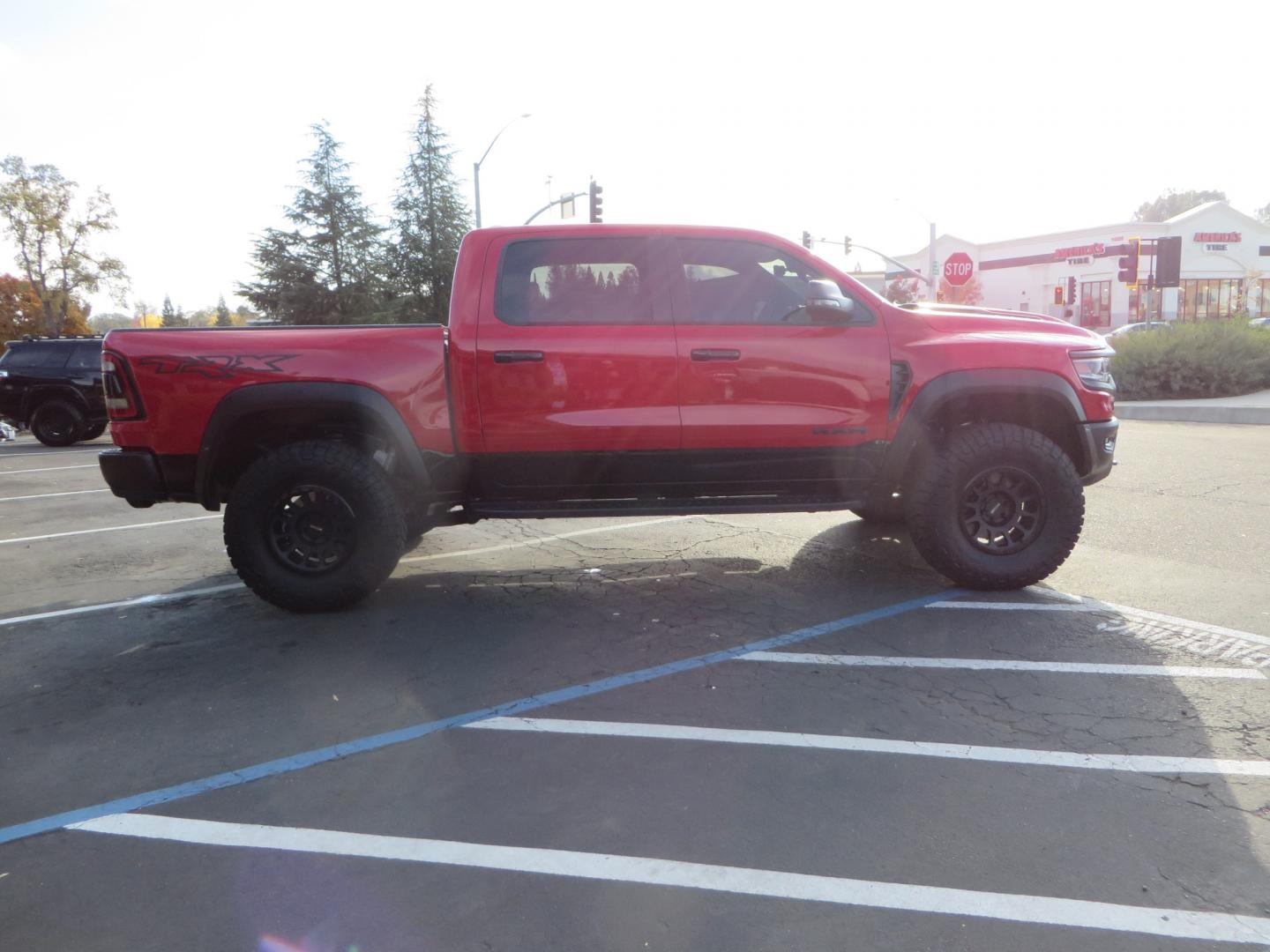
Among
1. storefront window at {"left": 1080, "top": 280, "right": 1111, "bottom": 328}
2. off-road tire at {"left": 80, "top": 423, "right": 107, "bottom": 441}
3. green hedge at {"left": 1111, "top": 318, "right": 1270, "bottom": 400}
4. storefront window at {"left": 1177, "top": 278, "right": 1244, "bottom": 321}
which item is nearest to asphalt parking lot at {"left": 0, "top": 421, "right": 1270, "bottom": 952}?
off-road tire at {"left": 80, "top": 423, "right": 107, "bottom": 441}

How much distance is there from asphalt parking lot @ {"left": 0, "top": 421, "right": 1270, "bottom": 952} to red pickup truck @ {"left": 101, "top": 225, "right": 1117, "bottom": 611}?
0.53m

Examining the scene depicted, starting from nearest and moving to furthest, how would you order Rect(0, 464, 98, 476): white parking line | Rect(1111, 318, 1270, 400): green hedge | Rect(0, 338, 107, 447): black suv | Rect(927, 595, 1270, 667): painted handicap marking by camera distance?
Rect(927, 595, 1270, 667): painted handicap marking, Rect(0, 464, 98, 476): white parking line, Rect(0, 338, 107, 447): black suv, Rect(1111, 318, 1270, 400): green hedge

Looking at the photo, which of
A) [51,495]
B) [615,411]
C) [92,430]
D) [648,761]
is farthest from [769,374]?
[92,430]

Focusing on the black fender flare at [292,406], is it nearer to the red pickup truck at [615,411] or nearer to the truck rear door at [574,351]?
the red pickup truck at [615,411]

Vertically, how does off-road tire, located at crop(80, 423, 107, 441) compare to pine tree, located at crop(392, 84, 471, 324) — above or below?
below

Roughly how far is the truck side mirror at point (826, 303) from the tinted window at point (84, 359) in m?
15.1

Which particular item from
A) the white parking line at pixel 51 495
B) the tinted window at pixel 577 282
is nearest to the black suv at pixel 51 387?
the white parking line at pixel 51 495

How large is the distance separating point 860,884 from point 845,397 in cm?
305

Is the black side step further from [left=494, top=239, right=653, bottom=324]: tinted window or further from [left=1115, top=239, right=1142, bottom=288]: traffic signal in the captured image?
[left=1115, top=239, right=1142, bottom=288]: traffic signal

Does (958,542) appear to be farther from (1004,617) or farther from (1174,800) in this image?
(1174,800)

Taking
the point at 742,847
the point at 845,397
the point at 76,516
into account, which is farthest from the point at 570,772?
the point at 76,516

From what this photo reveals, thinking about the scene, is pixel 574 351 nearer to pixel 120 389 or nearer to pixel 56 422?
pixel 120 389

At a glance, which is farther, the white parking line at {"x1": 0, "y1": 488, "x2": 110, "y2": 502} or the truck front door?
the white parking line at {"x1": 0, "y1": 488, "x2": 110, "y2": 502}

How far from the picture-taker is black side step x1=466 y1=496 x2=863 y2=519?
4988 mm
